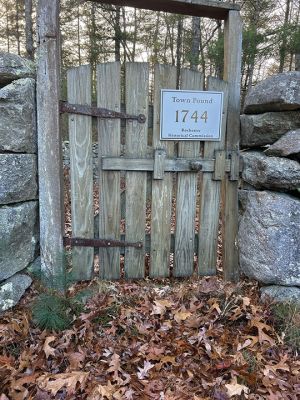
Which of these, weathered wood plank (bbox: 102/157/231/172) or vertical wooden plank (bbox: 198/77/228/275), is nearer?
weathered wood plank (bbox: 102/157/231/172)

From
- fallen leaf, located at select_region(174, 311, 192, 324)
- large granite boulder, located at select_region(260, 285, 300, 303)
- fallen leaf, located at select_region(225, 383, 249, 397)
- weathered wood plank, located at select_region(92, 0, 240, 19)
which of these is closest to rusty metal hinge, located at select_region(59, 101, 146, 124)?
weathered wood plank, located at select_region(92, 0, 240, 19)

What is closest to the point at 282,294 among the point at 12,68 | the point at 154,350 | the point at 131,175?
the point at 154,350

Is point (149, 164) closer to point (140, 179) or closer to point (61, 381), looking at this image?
point (140, 179)

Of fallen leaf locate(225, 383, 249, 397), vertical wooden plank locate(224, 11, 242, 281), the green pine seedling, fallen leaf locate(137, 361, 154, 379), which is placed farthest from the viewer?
vertical wooden plank locate(224, 11, 242, 281)

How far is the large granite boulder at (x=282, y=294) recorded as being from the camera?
2.41 meters

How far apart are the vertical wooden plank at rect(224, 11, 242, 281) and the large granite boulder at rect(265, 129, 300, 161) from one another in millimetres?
394

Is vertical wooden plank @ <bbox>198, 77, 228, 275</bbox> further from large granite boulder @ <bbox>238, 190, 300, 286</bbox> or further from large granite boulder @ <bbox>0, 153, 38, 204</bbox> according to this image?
large granite boulder @ <bbox>0, 153, 38, 204</bbox>

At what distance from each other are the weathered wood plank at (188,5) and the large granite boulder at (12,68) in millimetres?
878

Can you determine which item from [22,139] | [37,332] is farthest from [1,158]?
[37,332]

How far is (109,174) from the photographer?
8.53ft

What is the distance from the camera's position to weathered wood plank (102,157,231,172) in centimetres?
256

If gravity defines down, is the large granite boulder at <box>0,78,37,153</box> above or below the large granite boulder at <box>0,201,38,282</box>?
above

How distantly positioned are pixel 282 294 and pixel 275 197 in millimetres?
755

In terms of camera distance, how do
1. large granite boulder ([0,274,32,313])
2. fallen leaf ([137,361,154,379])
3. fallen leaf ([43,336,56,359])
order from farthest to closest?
large granite boulder ([0,274,32,313]) < fallen leaf ([43,336,56,359]) < fallen leaf ([137,361,154,379])
